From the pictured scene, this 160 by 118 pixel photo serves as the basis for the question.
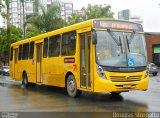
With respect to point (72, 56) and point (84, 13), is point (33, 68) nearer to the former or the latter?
point (72, 56)

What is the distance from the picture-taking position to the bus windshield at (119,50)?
14039 mm

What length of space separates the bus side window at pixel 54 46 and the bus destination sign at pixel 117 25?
3.42 m

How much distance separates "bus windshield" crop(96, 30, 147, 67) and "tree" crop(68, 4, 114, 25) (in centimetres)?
5354

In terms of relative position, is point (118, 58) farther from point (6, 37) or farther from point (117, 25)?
point (6, 37)

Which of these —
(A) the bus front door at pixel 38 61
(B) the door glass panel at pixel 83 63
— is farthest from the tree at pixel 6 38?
(B) the door glass panel at pixel 83 63

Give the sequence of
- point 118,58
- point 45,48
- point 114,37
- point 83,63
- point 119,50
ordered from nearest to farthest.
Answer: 1. point 118,58
2. point 119,50
3. point 114,37
4. point 83,63
5. point 45,48

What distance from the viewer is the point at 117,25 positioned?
48.2ft

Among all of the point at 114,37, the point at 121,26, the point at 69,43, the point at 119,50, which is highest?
the point at 121,26

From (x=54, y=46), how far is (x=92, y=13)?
52.3m

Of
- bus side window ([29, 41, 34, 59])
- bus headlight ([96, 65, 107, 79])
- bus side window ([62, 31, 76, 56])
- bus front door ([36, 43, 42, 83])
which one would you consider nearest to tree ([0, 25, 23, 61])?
bus side window ([29, 41, 34, 59])

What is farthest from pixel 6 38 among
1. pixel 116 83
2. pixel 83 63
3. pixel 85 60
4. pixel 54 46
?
pixel 116 83

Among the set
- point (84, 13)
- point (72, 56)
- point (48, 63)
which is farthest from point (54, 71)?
point (84, 13)

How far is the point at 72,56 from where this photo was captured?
15.8m

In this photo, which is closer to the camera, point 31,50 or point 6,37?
point 31,50
